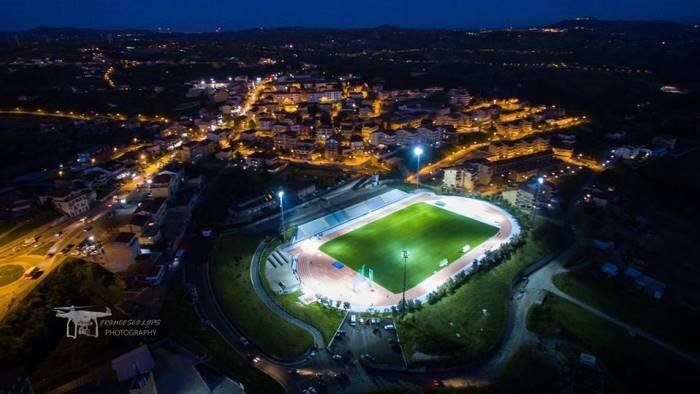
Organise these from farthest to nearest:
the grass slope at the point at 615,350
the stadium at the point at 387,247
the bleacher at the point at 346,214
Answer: the bleacher at the point at 346,214, the stadium at the point at 387,247, the grass slope at the point at 615,350

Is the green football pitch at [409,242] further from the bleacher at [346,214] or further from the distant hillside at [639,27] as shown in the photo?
the distant hillside at [639,27]

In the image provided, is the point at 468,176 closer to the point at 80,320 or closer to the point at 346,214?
the point at 346,214

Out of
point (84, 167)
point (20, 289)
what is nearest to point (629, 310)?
point (20, 289)

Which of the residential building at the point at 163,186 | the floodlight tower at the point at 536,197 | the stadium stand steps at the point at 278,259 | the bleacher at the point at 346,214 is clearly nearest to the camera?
the stadium stand steps at the point at 278,259

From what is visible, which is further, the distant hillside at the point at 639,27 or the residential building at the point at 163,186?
the distant hillside at the point at 639,27

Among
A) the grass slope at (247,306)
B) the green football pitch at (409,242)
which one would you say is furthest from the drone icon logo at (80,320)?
the green football pitch at (409,242)

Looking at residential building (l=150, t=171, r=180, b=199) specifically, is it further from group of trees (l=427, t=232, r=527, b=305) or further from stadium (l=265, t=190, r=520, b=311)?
group of trees (l=427, t=232, r=527, b=305)

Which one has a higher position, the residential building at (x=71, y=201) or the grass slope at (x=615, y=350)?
the residential building at (x=71, y=201)

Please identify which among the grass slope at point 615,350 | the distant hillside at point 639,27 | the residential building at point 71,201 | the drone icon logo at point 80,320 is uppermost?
Result: the distant hillside at point 639,27
